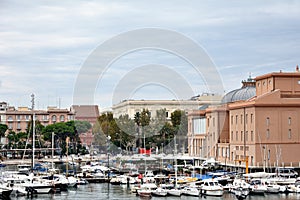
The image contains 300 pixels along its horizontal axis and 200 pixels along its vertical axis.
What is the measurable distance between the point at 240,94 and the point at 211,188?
26.2 metres

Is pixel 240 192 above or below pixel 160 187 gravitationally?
below

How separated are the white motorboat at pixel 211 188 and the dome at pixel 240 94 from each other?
76.0ft

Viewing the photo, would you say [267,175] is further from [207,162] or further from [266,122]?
[207,162]

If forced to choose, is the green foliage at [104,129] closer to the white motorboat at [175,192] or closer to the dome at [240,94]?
the dome at [240,94]

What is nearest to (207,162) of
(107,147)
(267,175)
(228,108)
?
(228,108)

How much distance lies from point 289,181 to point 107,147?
49806 millimetres

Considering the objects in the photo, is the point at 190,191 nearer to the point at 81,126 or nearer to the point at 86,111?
the point at 81,126

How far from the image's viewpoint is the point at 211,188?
46.6 metres

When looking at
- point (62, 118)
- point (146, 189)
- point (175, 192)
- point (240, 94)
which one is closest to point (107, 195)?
point (146, 189)

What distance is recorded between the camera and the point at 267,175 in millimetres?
51531

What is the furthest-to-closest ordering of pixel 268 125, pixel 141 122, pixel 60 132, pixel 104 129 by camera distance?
pixel 60 132
pixel 104 129
pixel 141 122
pixel 268 125

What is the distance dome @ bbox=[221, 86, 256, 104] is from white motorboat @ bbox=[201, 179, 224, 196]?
912 inches

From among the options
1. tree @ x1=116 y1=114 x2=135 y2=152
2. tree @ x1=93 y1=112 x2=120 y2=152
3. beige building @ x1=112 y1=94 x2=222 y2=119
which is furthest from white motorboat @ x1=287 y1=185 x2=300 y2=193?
beige building @ x1=112 y1=94 x2=222 y2=119

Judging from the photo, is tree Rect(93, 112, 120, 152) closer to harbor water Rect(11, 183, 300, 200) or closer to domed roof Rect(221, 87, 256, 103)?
domed roof Rect(221, 87, 256, 103)
